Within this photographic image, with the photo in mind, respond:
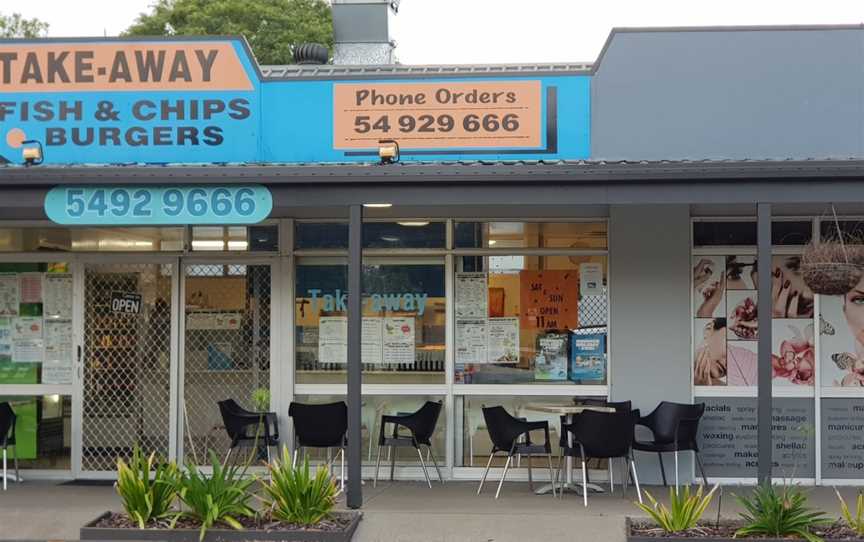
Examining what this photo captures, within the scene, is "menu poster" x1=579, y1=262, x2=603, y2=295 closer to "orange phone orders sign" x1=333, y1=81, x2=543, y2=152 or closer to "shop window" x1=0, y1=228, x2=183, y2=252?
"orange phone orders sign" x1=333, y1=81, x2=543, y2=152

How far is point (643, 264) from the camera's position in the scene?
384 inches

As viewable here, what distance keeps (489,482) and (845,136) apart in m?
4.72

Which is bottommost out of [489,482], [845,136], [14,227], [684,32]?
[489,482]

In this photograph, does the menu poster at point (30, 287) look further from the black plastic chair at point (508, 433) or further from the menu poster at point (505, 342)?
the black plastic chair at point (508, 433)

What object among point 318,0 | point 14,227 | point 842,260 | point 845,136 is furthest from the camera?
point 318,0

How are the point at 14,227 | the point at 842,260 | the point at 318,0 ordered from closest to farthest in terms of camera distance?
the point at 842,260 → the point at 14,227 → the point at 318,0

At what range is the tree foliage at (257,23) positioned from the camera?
98.0 feet

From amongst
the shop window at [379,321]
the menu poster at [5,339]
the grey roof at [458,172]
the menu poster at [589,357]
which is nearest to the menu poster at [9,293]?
the menu poster at [5,339]

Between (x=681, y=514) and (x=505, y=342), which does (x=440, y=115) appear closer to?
(x=505, y=342)

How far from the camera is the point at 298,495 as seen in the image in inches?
294

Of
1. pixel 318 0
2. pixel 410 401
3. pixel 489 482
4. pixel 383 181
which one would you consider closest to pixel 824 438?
pixel 489 482

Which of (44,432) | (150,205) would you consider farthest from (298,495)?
(44,432)

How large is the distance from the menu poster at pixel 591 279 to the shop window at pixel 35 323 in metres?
5.16

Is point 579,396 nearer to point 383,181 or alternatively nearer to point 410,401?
point 410,401
